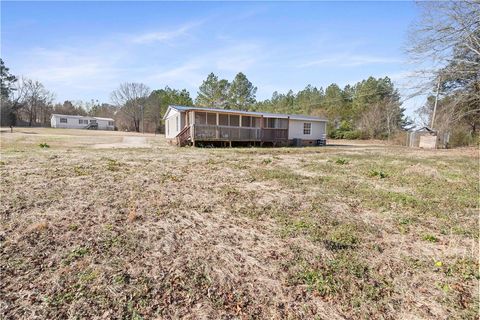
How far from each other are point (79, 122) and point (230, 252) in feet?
191

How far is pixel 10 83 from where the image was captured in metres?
47.1

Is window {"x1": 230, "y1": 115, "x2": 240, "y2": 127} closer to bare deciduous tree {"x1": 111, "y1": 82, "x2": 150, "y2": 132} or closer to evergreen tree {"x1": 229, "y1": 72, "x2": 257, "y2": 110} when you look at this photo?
evergreen tree {"x1": 229, "y1": 72, "x2": 257, "y2": 110}

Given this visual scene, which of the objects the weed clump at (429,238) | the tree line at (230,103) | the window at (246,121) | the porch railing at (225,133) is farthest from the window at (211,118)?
the tree line at (230,103)

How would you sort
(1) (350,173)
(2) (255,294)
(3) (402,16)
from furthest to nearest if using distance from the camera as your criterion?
(3) (402,16) → (1) (350,173) → (2) (255,294)

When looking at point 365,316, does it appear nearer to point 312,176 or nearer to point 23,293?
point 23,293

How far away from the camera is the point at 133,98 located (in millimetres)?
49812

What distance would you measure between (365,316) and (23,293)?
2715mm

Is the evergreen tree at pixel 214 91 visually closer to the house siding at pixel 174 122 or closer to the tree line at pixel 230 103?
the tree line at pixel 230 103

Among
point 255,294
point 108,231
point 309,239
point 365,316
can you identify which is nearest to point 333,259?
point 309,239

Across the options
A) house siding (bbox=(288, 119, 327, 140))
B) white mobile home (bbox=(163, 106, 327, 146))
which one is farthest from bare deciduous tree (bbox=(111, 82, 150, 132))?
house siding (bbox=(288, 119, 327, 140))

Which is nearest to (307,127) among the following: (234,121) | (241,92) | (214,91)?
(234,121)

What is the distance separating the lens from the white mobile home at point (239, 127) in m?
16.9

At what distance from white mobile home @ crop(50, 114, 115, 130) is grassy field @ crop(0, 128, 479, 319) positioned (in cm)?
5269

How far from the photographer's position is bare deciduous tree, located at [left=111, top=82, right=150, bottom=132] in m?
49.6
